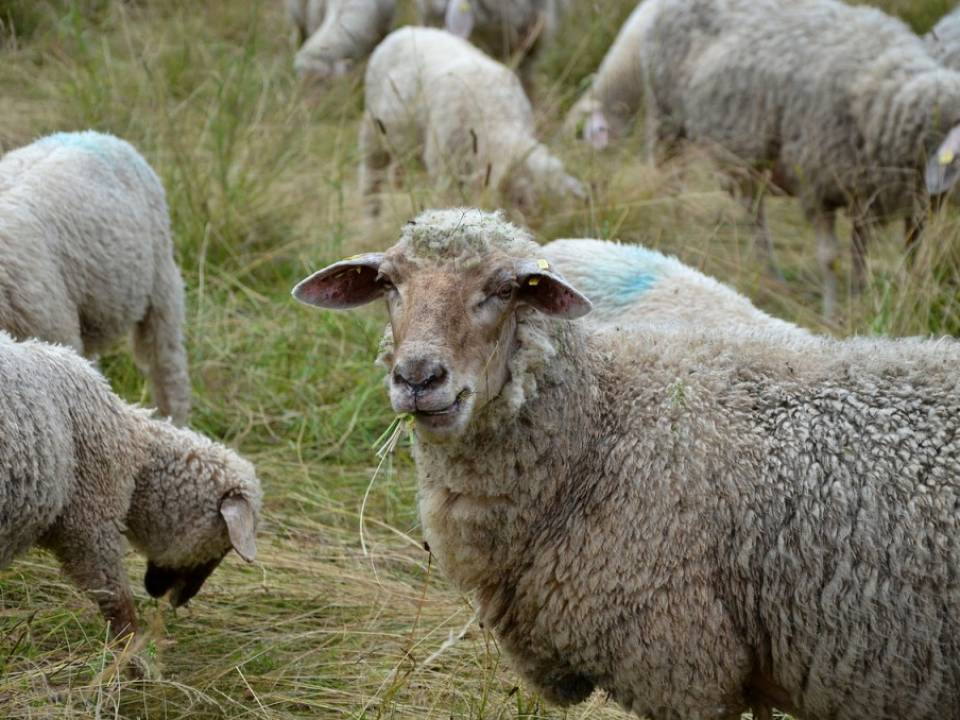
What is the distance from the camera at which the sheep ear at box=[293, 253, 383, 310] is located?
273 cm

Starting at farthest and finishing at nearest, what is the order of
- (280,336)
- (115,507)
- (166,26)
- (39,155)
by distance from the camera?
(166,26) → (280,336) → (39,155) → (115,507)

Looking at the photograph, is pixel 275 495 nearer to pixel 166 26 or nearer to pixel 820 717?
pixel 820 717

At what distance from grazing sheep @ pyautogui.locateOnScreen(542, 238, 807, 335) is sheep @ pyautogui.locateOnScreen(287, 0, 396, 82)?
441 centimetres

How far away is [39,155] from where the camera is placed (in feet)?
14.0

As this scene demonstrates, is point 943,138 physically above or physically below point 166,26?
above

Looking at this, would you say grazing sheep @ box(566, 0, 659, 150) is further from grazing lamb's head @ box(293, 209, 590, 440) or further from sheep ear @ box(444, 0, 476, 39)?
grazing lamb's head @ box(293, 209, 590, 440)

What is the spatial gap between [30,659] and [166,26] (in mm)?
5963

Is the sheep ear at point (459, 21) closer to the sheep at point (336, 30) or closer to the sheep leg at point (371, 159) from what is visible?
the sheep at point (336, 30)

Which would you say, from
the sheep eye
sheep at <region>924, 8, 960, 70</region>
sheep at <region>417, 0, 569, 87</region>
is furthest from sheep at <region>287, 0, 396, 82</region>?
the sheep eye

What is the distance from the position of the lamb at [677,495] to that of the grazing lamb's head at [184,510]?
1049 mm

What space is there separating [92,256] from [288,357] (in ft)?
4.16

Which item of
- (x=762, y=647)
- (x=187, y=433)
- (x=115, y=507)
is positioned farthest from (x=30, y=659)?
(x=762, y=647)

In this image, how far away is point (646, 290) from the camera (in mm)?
3705

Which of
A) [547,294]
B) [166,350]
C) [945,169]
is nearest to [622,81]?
[945,169]
